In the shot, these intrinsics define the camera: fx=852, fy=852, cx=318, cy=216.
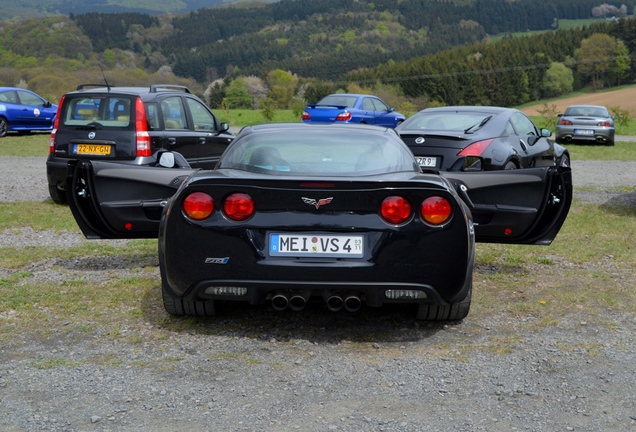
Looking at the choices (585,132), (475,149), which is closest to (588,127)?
(585,132)

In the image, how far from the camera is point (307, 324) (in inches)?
222

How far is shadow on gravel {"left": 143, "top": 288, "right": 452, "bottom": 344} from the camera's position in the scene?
211 inches

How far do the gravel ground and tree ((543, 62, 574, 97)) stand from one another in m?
117

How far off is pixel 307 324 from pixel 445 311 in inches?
35.9

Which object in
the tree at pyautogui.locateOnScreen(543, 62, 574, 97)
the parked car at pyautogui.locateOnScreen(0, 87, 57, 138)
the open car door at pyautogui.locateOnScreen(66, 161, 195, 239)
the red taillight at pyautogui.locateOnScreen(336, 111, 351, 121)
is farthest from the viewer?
the tree at pyautogui.locateOnScreen(543, 62, 574, 97)

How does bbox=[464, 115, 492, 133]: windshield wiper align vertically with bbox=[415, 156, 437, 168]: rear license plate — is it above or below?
above

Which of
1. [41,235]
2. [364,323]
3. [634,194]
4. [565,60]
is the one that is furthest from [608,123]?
[565,60]

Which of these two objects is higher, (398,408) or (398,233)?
(398,233)

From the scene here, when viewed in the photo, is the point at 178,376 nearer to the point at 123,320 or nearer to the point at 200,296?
the point at 200,296

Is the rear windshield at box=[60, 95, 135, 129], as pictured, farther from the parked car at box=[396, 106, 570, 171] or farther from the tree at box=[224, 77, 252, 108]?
the tree at box=[224, 77, 252, 108]

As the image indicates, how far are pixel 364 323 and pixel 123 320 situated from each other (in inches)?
63.6

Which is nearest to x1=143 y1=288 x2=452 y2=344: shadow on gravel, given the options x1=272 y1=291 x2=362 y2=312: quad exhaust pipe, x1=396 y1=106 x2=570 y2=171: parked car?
x1=272 y1=291 x2=362 y2=312: quad exhaust pipe

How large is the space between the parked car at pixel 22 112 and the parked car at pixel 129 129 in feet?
55.7

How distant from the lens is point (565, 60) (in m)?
130
